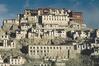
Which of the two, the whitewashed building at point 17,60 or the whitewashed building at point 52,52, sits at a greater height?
the whitewashed building at point 52,52

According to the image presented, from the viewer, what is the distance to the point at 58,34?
443ft

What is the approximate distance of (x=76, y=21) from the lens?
480 feet

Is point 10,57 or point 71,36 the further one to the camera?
point 71,36

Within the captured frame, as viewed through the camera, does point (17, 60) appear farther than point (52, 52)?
No

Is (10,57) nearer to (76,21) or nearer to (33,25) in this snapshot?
(33,25)

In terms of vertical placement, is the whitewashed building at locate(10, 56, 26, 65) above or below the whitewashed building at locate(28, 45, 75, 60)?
below

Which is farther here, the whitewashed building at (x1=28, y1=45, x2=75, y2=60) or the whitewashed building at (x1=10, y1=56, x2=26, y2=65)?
the whitewashed building at (x1=28, y1=45, x2=75, y2=60)

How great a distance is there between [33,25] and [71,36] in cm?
828

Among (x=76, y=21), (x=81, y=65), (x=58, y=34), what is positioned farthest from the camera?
(x=76, y=21)

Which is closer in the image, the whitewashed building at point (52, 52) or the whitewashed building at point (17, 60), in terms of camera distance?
the whitewashed building at point (17, 60)

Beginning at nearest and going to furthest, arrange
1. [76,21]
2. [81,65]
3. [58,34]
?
[81,65], [58,34], [76,21]

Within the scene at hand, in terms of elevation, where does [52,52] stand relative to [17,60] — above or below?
above

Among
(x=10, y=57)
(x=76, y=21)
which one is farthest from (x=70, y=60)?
(x=76, y=21)

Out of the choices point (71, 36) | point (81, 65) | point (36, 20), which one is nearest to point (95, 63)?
point (81, 65)
